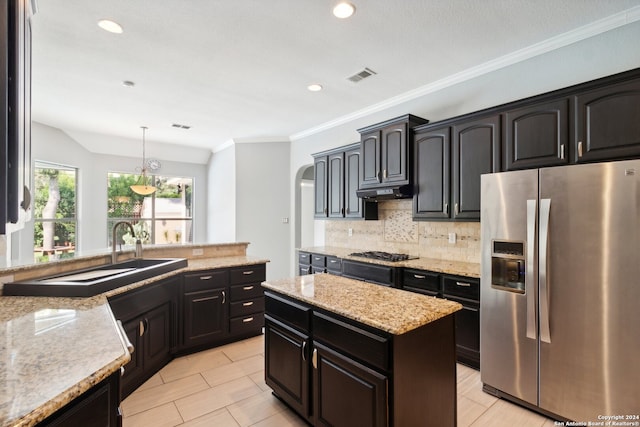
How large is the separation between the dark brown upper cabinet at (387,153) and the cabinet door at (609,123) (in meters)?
1.57

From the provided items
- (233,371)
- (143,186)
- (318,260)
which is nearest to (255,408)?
(233,371)

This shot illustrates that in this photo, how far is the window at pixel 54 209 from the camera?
5477mm

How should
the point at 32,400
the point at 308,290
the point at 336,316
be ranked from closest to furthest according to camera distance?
the point at 32,400
the point at 336,316
the point at 308,290

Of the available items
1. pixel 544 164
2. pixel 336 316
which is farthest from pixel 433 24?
pixel 336 316

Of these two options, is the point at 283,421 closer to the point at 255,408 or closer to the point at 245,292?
the point at 255,408

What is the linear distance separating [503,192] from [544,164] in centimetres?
45

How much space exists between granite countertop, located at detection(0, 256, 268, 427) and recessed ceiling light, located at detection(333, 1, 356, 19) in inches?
98.1

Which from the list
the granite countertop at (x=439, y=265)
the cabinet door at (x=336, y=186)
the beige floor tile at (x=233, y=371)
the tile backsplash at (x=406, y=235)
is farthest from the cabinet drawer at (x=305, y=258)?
the beige floor tile at (x=233, y=371)

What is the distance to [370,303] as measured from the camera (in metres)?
1.82

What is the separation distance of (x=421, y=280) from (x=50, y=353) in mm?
2902

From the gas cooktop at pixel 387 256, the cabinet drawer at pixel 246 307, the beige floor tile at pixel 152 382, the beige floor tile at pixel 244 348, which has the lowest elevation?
the beige floor tile at pixel 244 348

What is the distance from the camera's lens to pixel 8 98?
101cm

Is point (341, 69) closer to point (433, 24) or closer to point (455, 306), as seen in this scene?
point (433, 24)

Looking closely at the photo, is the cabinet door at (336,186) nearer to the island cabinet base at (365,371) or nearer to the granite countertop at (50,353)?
the island cabinet base at (365,371)
